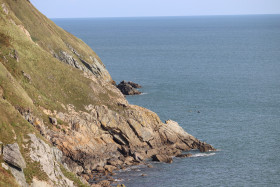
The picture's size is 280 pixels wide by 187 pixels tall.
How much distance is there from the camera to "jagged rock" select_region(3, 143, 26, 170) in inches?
2212

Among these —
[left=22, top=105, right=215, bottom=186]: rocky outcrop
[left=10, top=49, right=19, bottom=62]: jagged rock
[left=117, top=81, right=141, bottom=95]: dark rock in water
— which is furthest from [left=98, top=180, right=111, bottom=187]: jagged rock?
[left=117, top=81, right=141, bottom=95]: dark rock in water

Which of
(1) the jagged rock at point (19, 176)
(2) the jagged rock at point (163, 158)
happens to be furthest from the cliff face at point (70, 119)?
(1) the jagged rock at point (19, 176)

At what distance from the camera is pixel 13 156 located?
56906 millimetres

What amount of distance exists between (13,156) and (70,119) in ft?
100

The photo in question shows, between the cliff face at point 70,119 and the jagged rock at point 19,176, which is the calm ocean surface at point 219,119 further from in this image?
the jagged rock at point 19,176

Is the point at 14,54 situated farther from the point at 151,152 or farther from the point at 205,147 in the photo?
the point at 205,147

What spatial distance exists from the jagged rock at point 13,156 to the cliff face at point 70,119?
5243mm

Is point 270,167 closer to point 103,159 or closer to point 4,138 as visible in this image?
point 103,159

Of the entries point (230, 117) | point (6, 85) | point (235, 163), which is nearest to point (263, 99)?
point (230, 117)

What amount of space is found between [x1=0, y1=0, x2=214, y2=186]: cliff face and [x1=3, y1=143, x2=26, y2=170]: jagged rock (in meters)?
5.24

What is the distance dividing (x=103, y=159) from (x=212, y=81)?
322 feet

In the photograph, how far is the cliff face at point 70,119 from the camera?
237 ft

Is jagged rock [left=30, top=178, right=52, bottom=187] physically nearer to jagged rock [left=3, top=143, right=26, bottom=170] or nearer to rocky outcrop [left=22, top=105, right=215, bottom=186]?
jagged rock [left=3, top=143, right=26, bottom=170]

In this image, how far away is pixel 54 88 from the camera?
9369cm
